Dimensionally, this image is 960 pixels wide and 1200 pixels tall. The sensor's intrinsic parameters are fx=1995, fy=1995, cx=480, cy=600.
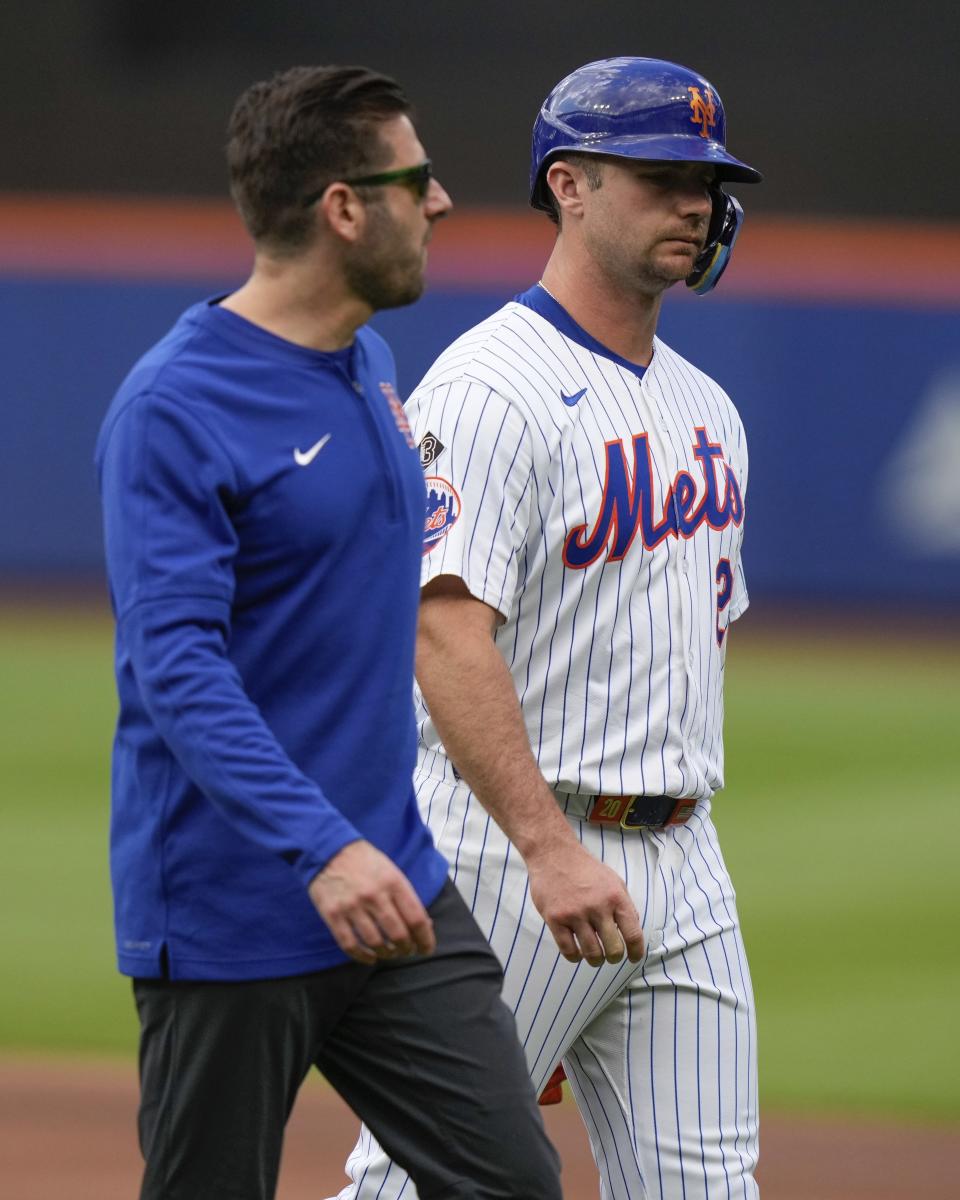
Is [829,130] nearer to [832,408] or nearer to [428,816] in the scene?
[832,408]

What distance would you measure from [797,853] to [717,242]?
479cm

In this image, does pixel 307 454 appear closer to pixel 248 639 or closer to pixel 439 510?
pixel 248 639

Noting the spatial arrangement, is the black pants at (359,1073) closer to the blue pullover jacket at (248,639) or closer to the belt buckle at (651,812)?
the blue pullover jacket at (248,639)

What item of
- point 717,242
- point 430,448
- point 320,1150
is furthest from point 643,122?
point 320,1150

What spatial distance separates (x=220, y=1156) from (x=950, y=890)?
17.4 ft

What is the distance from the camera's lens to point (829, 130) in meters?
12.6

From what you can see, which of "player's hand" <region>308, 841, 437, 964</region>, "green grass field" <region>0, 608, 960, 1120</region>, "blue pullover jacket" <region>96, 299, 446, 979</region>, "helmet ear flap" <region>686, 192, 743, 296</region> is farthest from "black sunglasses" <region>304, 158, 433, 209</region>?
"green grass field" <region>0, 608, 960, 1120</region>

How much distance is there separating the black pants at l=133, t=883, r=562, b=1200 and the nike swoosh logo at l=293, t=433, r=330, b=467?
545 millimetres

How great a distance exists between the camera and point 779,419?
444 inches

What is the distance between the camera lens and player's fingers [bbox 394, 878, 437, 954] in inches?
76.1

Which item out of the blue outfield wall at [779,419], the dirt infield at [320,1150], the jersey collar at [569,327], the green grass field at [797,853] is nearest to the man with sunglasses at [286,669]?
the jersey collar at [569,327]

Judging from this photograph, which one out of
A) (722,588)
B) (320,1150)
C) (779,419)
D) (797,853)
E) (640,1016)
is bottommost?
(797,853)

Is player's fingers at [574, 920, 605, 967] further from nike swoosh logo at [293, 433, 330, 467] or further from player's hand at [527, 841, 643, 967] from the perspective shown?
nike swoosh logo at [293, 433, 330, 467]

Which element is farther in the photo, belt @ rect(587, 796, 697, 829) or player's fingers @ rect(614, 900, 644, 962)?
belt @ rect(587, 796, 697, 829)
